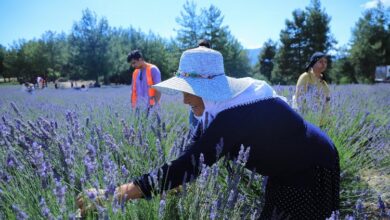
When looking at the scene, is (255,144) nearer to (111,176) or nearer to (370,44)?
(111,176)

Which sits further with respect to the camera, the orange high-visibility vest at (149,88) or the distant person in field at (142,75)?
the distant person in field at (142,75)

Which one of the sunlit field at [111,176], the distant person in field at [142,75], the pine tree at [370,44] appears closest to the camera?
the sunlit field at [111,176]

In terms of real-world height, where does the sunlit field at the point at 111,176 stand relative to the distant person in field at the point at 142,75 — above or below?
below

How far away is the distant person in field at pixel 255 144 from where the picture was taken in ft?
4.30

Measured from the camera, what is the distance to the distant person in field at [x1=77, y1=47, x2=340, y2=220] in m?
1.31

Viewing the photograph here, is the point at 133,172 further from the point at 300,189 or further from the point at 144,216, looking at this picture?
the point at 300,189

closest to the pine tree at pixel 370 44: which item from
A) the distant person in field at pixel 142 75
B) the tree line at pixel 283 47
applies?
the tree line at pixel 283 47

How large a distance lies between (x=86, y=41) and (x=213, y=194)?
1360 inches

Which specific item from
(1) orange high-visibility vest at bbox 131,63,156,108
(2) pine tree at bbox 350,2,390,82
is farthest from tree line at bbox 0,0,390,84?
(1) orange high-visibility vest at bbox 131,63,156,108

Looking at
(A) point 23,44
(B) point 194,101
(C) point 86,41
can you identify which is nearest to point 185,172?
(B) point 194,101

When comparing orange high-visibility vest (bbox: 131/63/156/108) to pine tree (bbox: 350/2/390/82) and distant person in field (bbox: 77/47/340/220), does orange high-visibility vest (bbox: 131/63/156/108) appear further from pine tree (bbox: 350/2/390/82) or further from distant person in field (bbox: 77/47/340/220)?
pine tree (bbox: 350/2/390/82)

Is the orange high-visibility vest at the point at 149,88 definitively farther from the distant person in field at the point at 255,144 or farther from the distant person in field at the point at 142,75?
the distant person in field at the point at 255,144

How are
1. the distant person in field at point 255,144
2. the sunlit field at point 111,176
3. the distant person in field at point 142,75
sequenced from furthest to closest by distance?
1. the distant person in field at point 142,75
2. the distant person in field at point 255,144
3. the sunlit field at point 111,176

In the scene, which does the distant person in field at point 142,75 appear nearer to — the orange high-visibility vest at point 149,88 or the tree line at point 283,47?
the orange high-visibility vest at point 149,88
